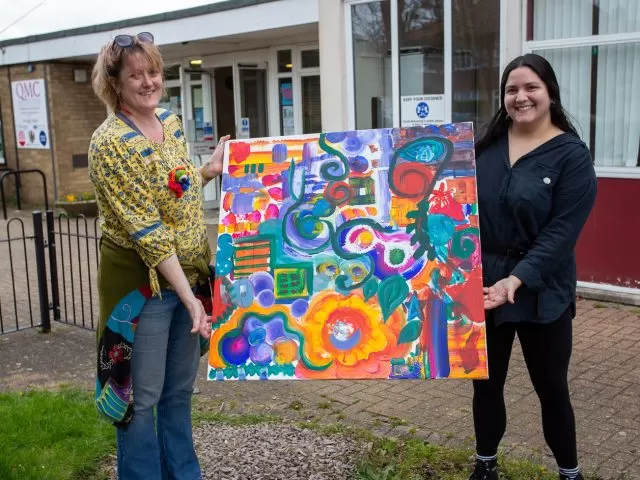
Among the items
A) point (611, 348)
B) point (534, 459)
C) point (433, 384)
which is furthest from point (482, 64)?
point (534, 459)

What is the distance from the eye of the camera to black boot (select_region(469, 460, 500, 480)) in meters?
3.50

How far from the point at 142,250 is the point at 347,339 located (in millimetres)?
870

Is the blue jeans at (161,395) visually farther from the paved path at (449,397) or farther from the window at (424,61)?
the window at (424,61)

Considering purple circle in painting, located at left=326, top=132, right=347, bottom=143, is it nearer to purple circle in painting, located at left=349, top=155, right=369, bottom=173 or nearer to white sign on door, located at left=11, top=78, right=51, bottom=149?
purple circle in painting, located at left=349, top=155, right=369, bottom=173

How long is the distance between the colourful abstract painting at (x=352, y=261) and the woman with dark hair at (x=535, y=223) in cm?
17

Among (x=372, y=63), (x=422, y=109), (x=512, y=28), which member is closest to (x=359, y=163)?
(x=512, y=28)

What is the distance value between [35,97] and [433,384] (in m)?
13.2

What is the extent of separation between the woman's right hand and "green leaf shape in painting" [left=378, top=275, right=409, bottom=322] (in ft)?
2.30

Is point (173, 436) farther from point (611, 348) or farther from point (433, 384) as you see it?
point (611, 348)

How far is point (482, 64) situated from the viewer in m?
8.01

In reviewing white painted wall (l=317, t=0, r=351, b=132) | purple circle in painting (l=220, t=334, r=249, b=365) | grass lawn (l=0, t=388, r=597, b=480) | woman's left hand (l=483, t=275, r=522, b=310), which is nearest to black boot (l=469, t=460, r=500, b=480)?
grass lawn (l=0, t=388, r=597, b=480)

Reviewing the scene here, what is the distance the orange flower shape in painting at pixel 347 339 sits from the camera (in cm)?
296

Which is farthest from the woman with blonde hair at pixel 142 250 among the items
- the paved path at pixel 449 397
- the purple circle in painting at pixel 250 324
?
the paved path at pixel 449 397

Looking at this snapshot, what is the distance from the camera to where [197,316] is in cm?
295
